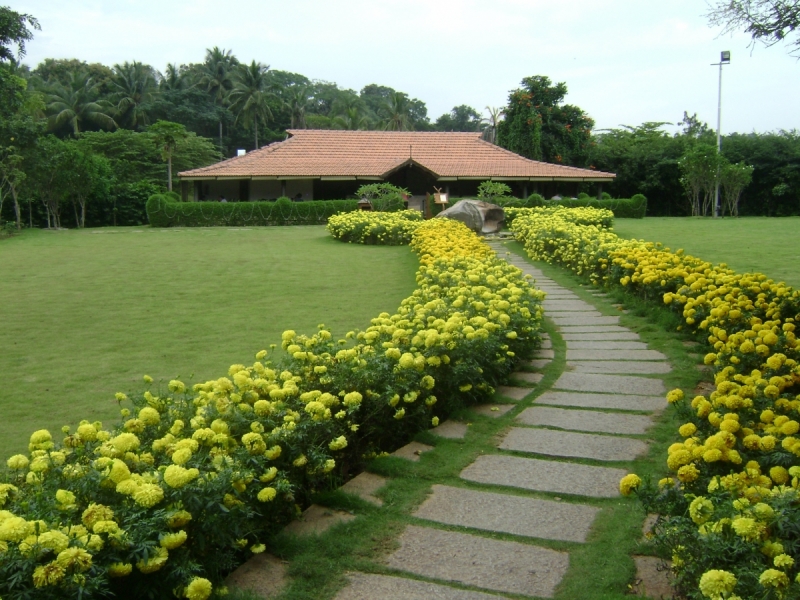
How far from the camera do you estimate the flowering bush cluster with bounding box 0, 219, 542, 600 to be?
2129 mm

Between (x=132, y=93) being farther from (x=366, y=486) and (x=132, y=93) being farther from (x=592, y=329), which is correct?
(x=366, y=486)

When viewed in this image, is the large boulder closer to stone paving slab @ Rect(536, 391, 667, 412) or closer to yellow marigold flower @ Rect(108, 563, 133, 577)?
stone paving slab @ Rect(536, 391, 667, 412)

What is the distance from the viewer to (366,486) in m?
3.38

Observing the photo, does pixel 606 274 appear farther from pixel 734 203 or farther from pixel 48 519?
pixel 734 203

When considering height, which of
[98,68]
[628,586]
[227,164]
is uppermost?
[98,68]

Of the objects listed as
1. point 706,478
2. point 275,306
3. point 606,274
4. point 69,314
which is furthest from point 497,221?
point 706,478

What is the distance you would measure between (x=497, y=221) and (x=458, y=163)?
13984 mm

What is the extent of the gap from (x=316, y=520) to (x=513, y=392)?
2.24 metres

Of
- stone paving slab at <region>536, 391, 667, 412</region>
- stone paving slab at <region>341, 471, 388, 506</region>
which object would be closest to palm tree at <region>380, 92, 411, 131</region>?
stone paving slab at <region>536, 391, 667, 412</region>

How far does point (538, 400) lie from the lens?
15.7 feet

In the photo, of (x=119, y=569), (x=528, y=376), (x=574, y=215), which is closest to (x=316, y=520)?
(x=119, y=569)

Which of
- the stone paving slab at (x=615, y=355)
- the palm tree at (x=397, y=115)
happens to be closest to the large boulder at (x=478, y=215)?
the stone paving slab at (x=615, y=355)

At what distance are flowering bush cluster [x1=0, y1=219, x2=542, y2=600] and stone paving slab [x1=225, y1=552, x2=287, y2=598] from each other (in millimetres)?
54

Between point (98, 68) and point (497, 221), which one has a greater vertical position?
point (98, 68)
